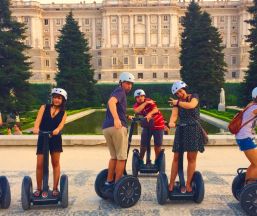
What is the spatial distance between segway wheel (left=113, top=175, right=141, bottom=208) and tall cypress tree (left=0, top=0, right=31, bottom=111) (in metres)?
15.9

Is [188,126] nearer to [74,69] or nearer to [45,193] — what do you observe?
[45,193]

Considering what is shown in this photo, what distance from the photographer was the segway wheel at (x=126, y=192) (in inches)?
204

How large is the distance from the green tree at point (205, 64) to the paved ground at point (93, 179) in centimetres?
2458

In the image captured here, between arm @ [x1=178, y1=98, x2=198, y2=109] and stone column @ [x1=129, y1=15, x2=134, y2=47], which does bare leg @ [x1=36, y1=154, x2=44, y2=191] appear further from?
stone column @ [x1=129, y1=15, x2=134, y2=47]

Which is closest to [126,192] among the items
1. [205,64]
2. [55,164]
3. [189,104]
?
[55,164]

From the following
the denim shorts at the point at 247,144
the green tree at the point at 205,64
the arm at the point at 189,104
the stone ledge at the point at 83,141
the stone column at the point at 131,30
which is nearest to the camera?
the denim shorts at the point at 247,144

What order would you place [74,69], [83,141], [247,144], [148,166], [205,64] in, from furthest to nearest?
[74,69], [205,64], [83,141], [148,166], [247,144]

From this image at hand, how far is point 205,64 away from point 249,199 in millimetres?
30768

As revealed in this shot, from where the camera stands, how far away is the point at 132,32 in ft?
286

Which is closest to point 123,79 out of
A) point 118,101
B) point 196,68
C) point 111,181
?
point 118,101

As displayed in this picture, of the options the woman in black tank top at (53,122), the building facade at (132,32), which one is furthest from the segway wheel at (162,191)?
the building facade at (132,32)

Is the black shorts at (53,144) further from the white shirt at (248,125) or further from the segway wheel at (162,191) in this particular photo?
the white shirt at (248,125)

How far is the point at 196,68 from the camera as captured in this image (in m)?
35.0

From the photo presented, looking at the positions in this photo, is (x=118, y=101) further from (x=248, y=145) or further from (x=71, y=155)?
(x=71, y=155)
